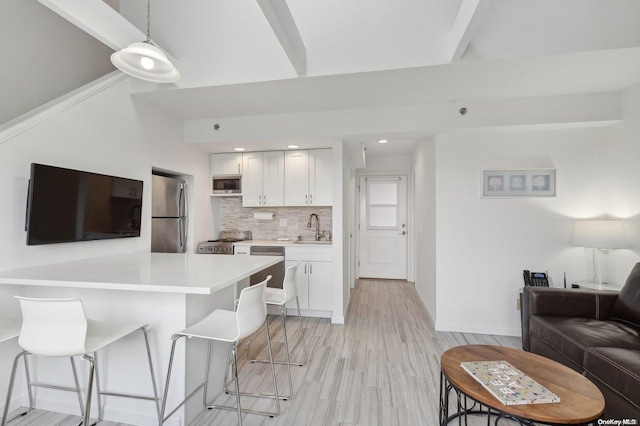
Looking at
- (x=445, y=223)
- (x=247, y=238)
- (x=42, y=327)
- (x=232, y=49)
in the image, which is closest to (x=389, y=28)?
(x=232, y=49)

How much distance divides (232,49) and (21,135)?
1654 millimetres

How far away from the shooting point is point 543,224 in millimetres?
3150

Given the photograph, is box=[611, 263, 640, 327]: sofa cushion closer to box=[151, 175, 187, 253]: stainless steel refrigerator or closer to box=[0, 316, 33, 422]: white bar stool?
box=[0, 316, 33, 422]: white bar stool

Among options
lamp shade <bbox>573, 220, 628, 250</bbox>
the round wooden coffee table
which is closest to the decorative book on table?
the round wooden coffee table

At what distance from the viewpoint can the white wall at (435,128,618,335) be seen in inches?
122

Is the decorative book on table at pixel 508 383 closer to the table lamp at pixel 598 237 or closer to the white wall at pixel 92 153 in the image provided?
the table lamp at pixel 598 237

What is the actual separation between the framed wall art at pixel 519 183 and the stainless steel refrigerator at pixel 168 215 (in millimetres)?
3616

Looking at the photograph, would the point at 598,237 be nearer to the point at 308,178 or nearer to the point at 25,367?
the point at 308,178

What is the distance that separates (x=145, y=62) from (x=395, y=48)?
5.83 feet

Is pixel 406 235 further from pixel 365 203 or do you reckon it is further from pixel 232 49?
pixel 232 49

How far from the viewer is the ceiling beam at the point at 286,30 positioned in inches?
70.4

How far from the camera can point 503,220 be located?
3.23 meters

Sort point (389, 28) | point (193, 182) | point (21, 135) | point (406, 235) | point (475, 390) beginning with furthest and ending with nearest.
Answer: point (406, 235), point (193, 182), point (389, 28), point (21, 135), point (475, 390)

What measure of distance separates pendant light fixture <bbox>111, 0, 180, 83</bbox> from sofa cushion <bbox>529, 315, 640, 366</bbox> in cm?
318
